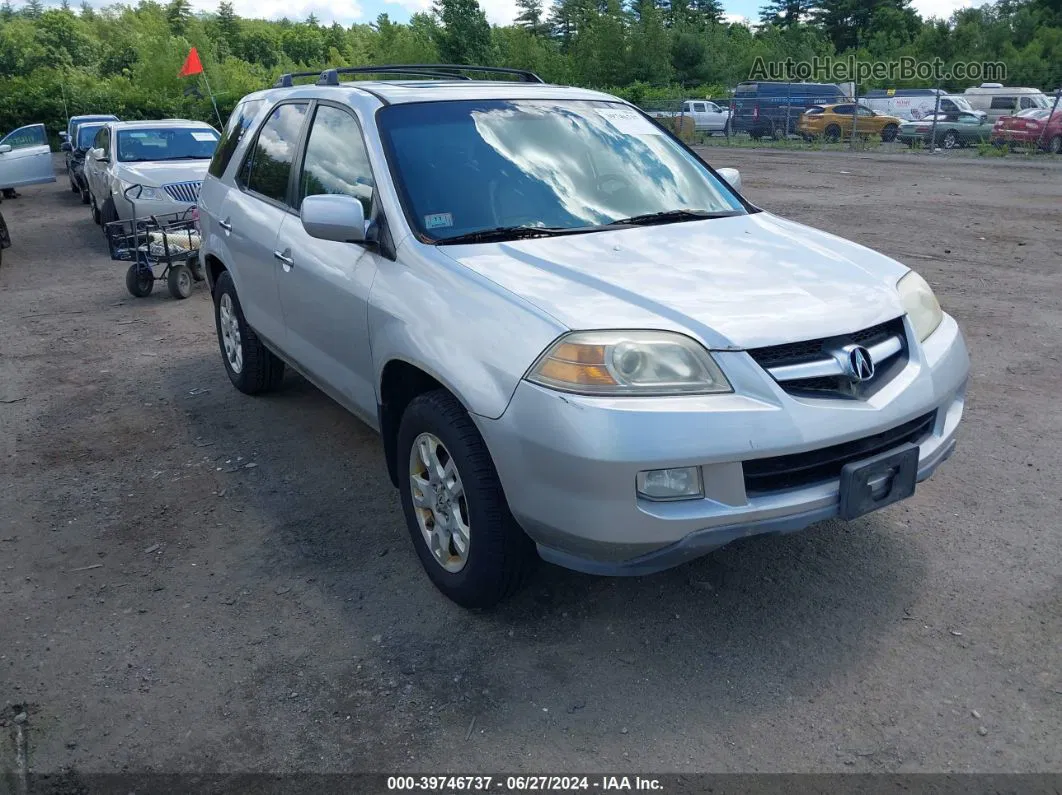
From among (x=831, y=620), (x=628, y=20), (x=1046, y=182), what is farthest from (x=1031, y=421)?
(x=628, y=20)

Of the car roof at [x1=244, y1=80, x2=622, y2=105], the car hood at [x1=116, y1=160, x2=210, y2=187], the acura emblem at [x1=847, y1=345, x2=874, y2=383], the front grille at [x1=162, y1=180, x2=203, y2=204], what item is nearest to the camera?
the acura emblem at [x1=847, y1=345, x2=874, y2=383]

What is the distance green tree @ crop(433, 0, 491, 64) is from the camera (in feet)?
162

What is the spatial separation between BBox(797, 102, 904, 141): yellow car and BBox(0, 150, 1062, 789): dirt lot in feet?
A: 89.6

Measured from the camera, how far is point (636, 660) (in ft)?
10.7

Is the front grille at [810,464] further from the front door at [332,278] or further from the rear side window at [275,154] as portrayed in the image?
the rear side window at [275,154]

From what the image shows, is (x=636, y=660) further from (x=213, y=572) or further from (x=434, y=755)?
(x=213, y=572)

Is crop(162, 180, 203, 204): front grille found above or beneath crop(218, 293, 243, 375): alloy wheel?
above

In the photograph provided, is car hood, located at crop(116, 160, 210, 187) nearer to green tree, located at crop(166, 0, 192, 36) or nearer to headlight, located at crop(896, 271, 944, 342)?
headlight, located at crop(896, 271, 944, 342)

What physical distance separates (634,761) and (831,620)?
3.48 ft

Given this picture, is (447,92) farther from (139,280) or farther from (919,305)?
(139,280)

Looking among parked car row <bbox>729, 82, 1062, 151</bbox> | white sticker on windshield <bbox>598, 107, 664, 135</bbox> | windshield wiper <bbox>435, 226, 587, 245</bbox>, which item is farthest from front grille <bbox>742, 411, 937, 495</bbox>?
parked car row <bbox>729, 82, 1062, 151</bbox>

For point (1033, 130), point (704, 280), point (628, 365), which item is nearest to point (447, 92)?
point (704, 280)

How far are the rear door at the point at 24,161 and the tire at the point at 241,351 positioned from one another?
1446cm

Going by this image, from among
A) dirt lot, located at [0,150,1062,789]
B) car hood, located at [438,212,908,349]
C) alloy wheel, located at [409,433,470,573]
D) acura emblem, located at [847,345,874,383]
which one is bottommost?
dirt lot, located at [0,150,1062,789]
